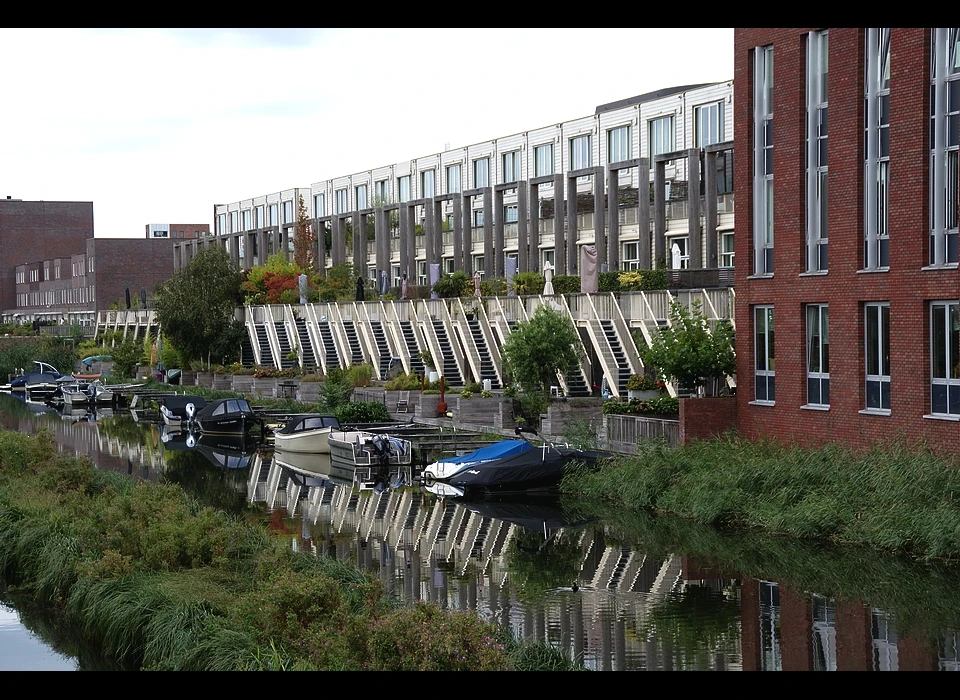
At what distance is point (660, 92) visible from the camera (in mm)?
68438

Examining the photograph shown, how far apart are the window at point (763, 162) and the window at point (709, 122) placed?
2637 centimetres

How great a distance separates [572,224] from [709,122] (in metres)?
11.4

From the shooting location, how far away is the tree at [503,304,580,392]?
37219mm

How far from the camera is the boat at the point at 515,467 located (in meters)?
30.2

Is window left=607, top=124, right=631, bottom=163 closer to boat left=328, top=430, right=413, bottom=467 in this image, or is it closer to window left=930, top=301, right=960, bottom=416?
boat left=328, top=430, right=413, bottom=467

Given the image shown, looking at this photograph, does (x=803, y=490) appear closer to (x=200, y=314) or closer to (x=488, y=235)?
(x=488, y=235)

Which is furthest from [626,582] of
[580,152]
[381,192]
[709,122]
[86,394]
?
[381,192]

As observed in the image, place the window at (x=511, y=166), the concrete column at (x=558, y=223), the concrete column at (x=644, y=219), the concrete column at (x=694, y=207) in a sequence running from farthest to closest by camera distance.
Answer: the window at (x=511, y=166)
the concrete column at (x=558, y=223)
the concrete column at (x=644, y=219)
the concrete column at (x=694, y=207)

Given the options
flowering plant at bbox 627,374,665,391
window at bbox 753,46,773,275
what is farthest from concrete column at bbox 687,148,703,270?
window at bbox 753,46,773,275

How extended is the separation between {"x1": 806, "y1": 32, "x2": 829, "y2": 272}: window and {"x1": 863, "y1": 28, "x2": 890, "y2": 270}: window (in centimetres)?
138

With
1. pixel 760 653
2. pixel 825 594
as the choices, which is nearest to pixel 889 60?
pixel 825 594

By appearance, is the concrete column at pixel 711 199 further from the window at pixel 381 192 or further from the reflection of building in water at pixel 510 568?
the window at pixel 381 192

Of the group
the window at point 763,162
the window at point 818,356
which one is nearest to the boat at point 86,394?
the window at point 763,162

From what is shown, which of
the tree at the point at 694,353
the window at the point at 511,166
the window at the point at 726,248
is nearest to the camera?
the tree at the point at 694,353
